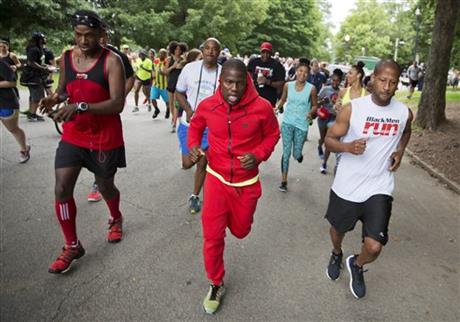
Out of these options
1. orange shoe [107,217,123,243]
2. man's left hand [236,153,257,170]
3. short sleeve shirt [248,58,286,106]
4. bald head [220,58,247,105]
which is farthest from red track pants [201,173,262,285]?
short sleeve shirt [248,58,286,106]

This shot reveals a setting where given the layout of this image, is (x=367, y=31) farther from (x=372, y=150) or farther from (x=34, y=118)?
(x=372, y=150)

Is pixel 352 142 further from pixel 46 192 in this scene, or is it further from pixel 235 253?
pixel 46 192

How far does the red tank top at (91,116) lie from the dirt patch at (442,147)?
617 centimetres

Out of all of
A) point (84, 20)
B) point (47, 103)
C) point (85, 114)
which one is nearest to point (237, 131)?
point (85, 114)

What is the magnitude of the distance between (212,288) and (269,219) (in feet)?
6.24

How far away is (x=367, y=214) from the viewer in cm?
308

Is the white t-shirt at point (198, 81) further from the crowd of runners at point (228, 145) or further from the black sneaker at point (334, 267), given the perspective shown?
the black sneaker at point (334, 267)

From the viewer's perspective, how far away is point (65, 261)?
341cm

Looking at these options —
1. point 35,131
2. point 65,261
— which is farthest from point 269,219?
point 35,131

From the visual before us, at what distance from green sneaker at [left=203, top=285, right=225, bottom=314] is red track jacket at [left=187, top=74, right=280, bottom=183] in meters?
0.91

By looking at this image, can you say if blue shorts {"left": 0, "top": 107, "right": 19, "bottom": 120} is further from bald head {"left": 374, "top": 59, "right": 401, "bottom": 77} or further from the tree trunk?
the tree trunk

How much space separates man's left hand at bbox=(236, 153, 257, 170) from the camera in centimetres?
270

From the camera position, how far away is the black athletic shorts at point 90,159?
3.36 m

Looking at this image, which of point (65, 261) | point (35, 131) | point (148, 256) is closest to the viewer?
point (65, 261)
